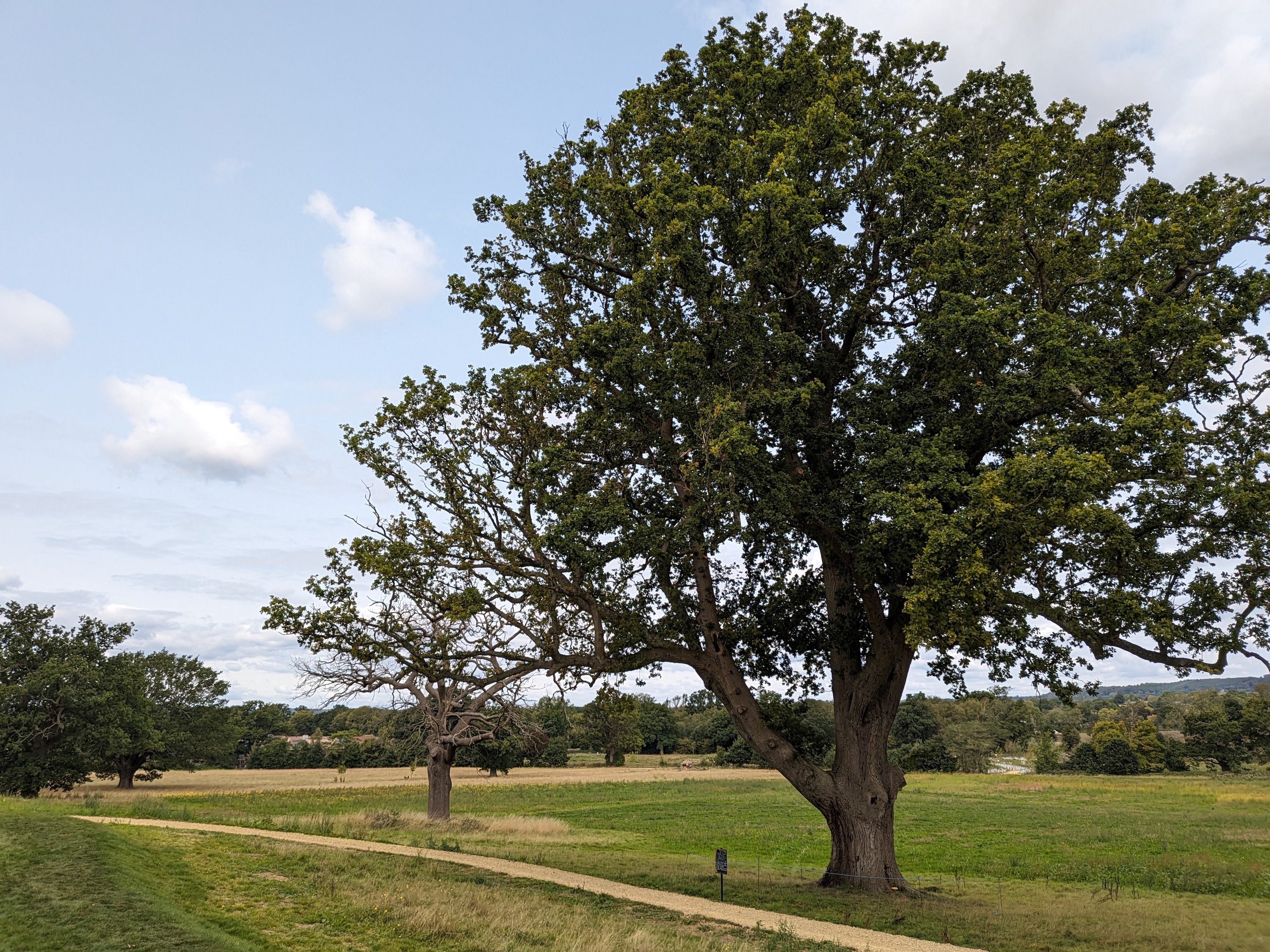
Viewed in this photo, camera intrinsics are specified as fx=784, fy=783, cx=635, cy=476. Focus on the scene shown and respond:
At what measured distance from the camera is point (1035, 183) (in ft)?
50.3

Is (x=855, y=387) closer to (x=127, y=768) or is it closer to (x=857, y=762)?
(x=857, y=762)

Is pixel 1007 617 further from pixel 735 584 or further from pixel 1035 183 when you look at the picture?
pixel 1035 183

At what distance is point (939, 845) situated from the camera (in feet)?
99.2

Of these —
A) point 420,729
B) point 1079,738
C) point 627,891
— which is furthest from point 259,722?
point 1079,738

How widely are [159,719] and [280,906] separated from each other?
190ft

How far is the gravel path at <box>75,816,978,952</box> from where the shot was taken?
12.4 metres

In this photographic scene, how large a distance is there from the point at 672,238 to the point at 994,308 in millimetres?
5893

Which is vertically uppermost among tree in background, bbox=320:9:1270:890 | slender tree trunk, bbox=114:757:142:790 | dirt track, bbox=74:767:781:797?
tree in background, bbox=320:9:1270:890

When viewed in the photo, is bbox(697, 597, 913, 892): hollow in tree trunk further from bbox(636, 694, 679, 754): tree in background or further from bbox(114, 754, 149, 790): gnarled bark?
bbox(636, 694, 679, 754): tree in background

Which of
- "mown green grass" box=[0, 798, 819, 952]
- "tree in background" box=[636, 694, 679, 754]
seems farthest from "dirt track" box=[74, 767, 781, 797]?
"mown green grass" box=[0, 798, 819, 952]

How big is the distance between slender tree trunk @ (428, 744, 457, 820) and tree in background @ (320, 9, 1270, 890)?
1560cm

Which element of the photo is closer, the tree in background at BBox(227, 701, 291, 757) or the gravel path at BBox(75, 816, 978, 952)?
the gravel path at BBox(75, 816, 978, 952)

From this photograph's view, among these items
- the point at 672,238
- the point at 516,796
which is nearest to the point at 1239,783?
the point at 516,796

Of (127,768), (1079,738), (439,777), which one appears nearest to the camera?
(439,777)
